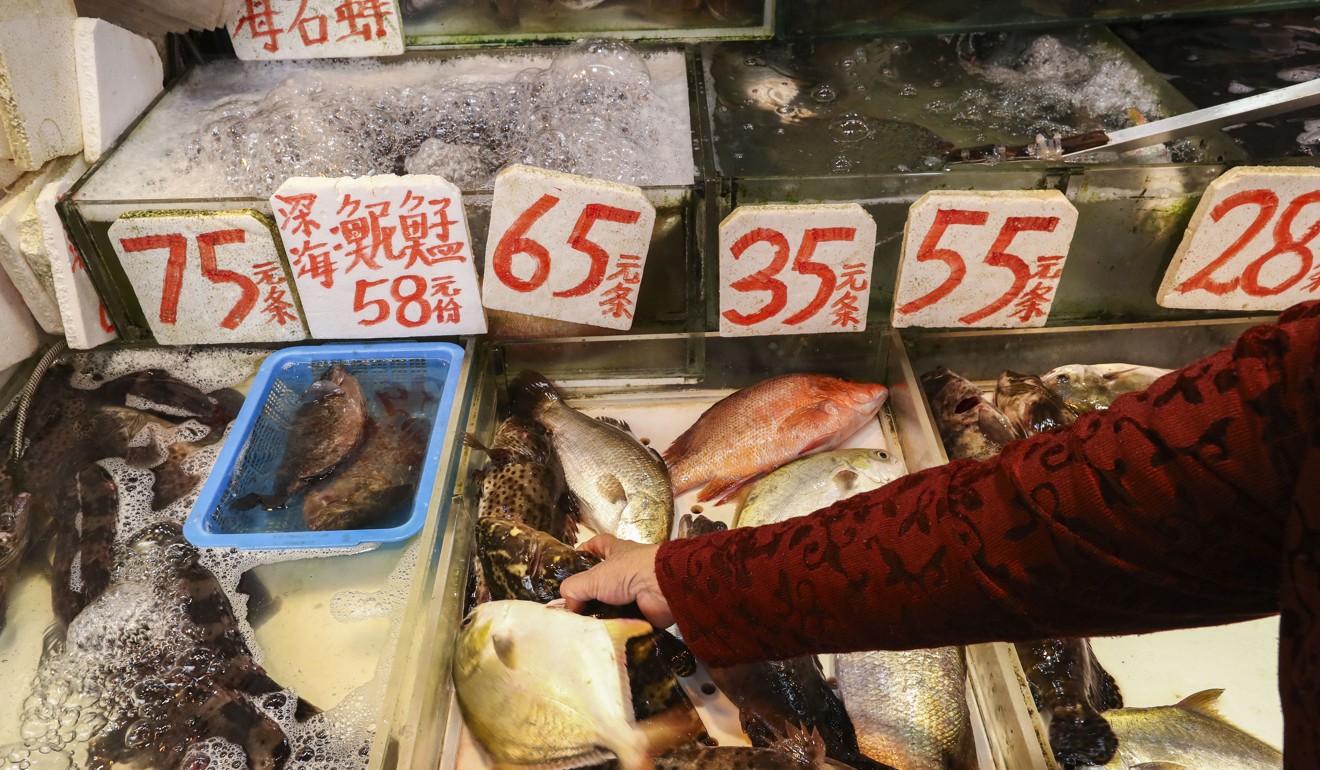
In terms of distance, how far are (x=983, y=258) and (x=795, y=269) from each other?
50cm

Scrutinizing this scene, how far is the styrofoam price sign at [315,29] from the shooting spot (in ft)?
8.43

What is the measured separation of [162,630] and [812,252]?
1816 millimetres

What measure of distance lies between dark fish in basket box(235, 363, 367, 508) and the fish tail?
43 centimetres

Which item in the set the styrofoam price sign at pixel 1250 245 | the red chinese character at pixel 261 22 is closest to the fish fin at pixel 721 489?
the styrofoam price sign at pixel 1250 245

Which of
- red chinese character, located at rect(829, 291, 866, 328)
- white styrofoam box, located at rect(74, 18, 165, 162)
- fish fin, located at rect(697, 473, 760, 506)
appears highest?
white styrofoam box, located at rect(74, 18, 165, 162)

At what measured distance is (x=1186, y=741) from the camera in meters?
1.87

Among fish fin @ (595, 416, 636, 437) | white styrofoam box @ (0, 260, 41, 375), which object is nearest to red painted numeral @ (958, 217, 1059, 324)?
fish fin @ (595, 416, 636, 437)

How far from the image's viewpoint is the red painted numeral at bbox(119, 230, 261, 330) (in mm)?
2180

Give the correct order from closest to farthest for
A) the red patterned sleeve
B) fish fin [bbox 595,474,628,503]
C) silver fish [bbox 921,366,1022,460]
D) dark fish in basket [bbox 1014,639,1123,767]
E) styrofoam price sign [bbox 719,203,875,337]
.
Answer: the red patterned sleeve
dark fish in basket [bbox 1014,639,1123,767]
styrofoam price sign [bbox 719,203,875,337]
fish fin [bbox 595,474,628,503]
silver fish [bbox 921,366,1022,460]

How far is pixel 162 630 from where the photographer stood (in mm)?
1959

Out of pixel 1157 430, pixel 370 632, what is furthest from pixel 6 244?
pixel 1157 430

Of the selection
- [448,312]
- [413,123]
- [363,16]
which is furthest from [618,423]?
[363,16]

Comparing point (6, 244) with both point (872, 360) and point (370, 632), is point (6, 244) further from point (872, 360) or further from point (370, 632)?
point (872, 360)

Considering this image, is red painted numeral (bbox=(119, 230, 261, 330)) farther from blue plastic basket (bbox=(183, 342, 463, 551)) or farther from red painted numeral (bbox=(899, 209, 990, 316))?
red painted numeral (bbox=(899, 209, 990, 316))
